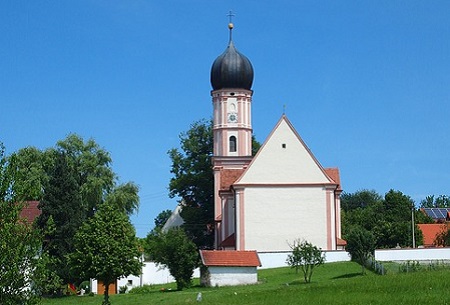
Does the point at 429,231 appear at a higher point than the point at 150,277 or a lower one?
higher

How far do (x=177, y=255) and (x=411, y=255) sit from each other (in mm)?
13612

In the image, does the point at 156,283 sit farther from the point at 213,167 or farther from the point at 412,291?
the point at 412,291

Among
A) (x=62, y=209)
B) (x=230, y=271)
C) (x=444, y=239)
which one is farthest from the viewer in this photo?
(x=444, y=239)

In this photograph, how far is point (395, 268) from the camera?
41656 millimetres

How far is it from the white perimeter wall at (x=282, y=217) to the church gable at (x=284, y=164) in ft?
1.92

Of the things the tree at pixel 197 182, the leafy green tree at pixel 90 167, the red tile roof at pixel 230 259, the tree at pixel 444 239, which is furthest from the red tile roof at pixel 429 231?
the red tile roof at pixel 230 259

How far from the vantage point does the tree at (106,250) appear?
38.7 metres

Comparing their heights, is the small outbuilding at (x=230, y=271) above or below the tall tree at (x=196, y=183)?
below

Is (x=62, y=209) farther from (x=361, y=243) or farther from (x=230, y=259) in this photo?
(x=361, y=243)

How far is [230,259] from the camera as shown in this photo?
144ft

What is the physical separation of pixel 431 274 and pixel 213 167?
3676 cm

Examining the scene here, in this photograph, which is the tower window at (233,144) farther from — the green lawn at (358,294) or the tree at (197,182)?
the green lawn at (358,294)

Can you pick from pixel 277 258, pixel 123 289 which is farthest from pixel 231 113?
pixel 123 289

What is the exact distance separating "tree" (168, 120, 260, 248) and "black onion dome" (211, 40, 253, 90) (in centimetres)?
663
